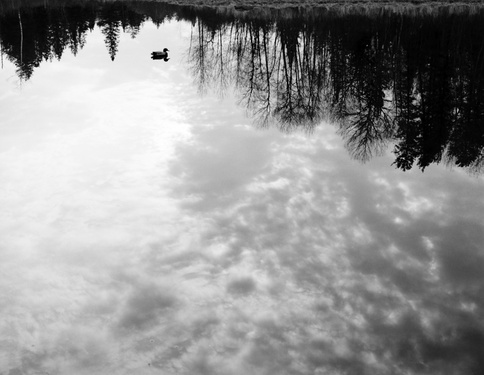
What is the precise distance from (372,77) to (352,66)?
8.32 ft

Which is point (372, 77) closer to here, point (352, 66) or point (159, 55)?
point (352, 66)

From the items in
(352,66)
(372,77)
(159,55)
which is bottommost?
(372,77)

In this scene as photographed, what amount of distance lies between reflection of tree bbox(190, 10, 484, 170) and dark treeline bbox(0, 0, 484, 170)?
0.08 metres

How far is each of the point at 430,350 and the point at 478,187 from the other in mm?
9829

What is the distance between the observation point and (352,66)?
30.7 m

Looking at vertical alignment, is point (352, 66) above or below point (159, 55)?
below

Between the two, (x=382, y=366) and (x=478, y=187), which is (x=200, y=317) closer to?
(x=382, y=366)

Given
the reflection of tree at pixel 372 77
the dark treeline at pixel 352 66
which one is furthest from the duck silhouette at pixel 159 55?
the dark treeline at pixel 352 66

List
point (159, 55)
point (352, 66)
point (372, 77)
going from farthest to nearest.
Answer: point (159, 55) → point (352, 66) → point (372, 77)

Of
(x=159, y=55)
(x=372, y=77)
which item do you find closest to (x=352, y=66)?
(x=372, y=77)

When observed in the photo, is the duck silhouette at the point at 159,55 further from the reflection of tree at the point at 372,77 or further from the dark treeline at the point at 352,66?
the dark treeline at the point at 352,66

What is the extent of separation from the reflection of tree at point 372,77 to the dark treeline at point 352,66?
0.26ft

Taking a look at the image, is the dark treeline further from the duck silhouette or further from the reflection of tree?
the duck silhouette

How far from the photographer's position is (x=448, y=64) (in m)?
29.8
